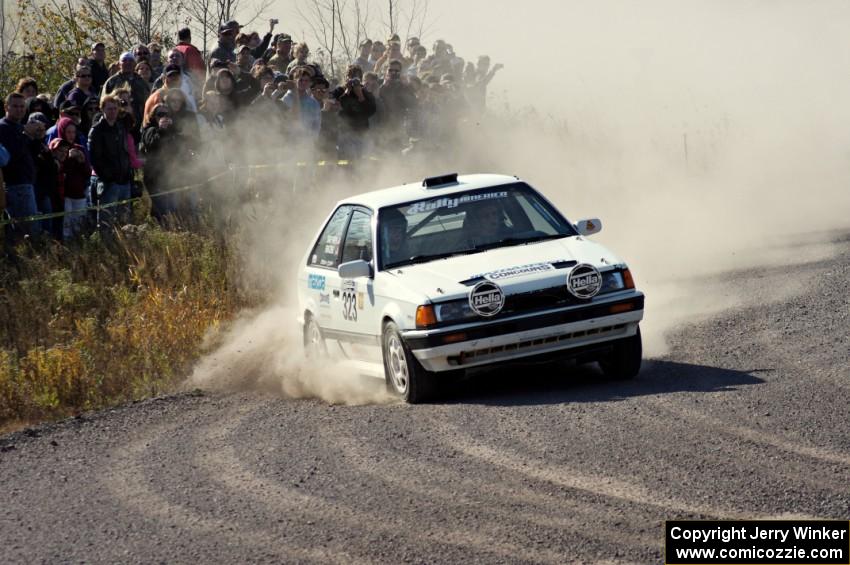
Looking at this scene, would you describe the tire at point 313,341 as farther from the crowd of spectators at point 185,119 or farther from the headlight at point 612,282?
the crowd of spectators at point 185,119

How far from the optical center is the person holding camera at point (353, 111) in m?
19.8

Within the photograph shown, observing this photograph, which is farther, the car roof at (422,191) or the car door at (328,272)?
the car door at (328,272)

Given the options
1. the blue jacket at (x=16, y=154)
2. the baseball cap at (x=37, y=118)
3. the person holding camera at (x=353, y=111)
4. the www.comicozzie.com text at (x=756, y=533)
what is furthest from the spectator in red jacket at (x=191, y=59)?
the www.comicozzie.com text at (x=756, y=533)

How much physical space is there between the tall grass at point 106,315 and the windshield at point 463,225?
9.73 ft

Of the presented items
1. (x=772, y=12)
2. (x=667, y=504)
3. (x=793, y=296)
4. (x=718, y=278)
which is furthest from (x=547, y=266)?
(x=772, y=12)

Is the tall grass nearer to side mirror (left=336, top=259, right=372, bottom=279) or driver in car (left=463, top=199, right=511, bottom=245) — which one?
side mirror (left=336, top=259, right=372, bottom=279)

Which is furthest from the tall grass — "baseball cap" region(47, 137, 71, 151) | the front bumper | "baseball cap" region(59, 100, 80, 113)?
the front bumper

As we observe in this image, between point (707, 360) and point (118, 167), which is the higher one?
point (118, 167)

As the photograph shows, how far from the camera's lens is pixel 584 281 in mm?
9594

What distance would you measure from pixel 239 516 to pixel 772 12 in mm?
36052

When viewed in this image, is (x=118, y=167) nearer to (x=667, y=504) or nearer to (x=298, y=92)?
(x=298, y=92)

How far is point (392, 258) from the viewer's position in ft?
34.1

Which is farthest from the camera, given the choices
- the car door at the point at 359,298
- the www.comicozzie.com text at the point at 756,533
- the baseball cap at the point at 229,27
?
the baseball cap at the point at 229,27

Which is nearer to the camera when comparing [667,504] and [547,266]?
[667,504]
